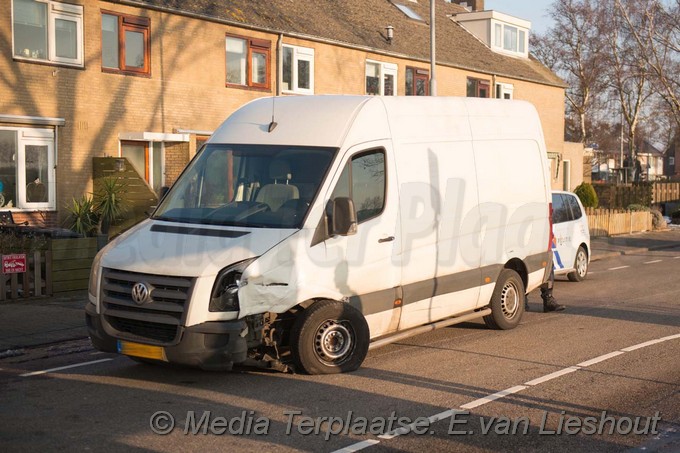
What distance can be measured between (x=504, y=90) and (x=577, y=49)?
1815cm

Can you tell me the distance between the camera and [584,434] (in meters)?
6.93

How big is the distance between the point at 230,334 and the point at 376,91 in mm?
22275

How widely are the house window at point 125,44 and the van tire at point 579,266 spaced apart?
11438 mm

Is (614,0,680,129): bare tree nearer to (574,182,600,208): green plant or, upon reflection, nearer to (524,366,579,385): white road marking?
(574,182,600,208): green plant

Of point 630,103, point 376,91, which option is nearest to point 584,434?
point 376,91

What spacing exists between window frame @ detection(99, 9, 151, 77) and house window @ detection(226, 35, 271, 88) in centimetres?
279

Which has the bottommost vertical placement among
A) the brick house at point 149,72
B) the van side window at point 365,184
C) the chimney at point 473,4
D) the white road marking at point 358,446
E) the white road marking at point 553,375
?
the white road marking at point 358,446

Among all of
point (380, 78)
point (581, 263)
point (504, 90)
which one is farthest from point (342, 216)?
point (504, 90)

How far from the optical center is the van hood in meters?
8.21

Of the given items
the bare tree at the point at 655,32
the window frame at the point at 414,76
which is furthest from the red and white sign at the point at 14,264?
the bare tree at the point at 655,32

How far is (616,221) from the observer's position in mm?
31125

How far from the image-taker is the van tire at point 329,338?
868 cm

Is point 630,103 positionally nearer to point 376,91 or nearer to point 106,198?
point 376,91

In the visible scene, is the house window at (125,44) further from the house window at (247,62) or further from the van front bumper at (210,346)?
the van front bumper at (210,346)
